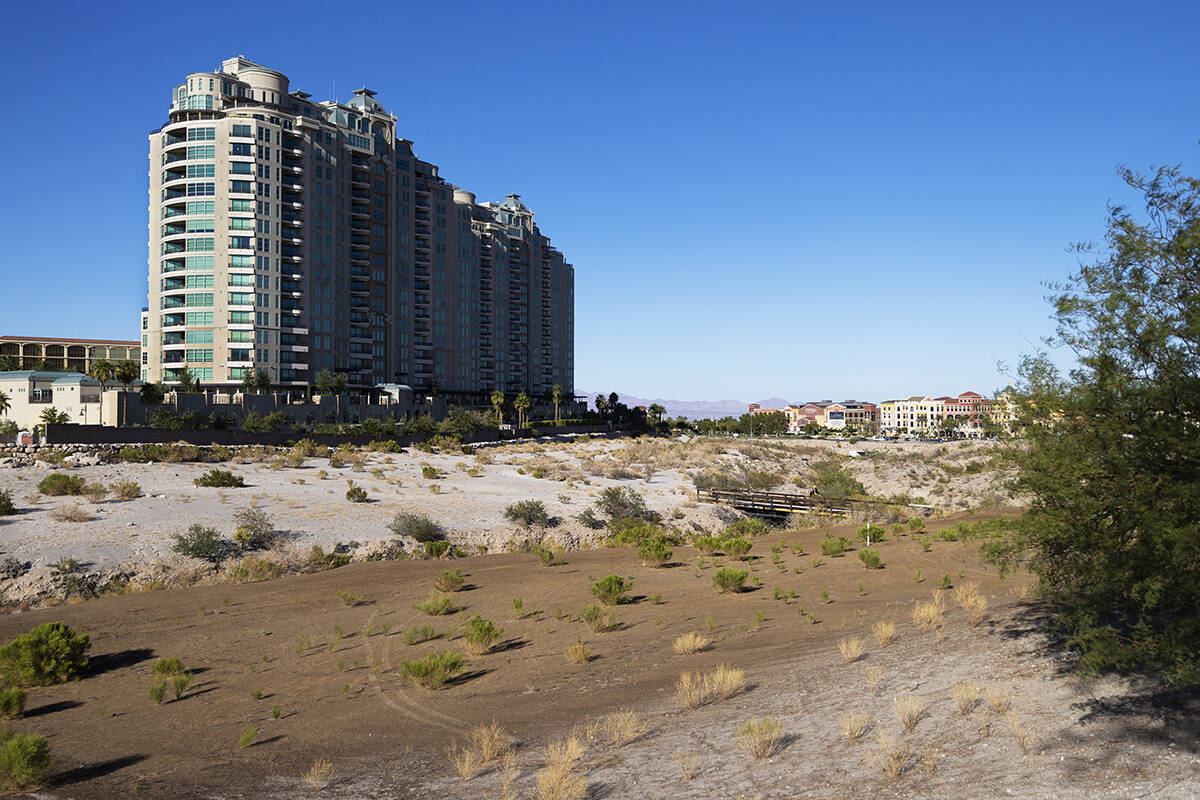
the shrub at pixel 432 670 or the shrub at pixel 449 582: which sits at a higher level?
the shrub at pixel 432 670

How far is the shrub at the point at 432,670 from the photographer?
16158 millimetres

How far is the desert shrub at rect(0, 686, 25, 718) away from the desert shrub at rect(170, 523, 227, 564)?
51.3 ft

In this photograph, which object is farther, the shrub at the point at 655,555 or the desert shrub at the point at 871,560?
the shrub at the point at 655,555

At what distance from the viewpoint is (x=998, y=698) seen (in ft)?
40.0

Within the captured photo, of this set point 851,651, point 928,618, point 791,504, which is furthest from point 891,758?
point 791,504

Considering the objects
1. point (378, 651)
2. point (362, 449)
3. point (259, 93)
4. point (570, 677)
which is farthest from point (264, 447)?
point (259, 93)

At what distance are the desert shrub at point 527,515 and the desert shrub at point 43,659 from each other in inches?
933

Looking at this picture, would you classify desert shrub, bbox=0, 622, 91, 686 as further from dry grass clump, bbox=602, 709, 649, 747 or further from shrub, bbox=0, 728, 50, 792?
dry grass clump, bbox=602, 709, 649, 747

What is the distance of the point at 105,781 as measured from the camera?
37.9ft

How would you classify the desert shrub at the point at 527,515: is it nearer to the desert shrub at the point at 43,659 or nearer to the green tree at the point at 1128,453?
the desert shrub at the point at 43,659

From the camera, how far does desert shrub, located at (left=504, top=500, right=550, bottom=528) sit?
132 feet

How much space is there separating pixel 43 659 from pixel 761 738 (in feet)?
54.6

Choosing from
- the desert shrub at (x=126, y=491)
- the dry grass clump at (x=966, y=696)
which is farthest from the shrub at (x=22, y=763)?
the desert shrub at (x=126, y=491)

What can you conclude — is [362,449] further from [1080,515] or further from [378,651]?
[1080,515]
